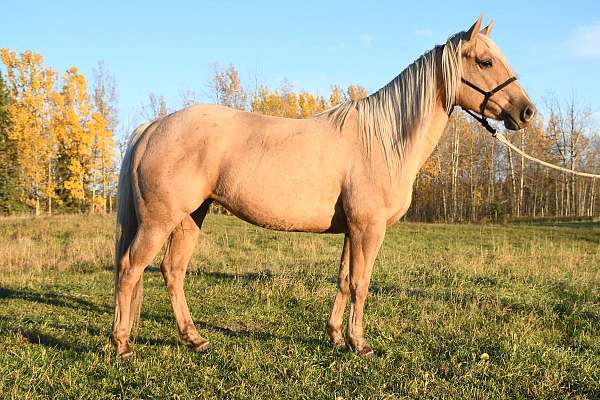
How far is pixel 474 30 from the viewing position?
374 cm

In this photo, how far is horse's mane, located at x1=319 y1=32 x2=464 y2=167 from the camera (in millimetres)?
3852

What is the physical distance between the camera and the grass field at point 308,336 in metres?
3.08

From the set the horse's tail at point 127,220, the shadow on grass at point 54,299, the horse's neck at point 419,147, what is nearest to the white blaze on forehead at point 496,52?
the horse's neck at point 419,147

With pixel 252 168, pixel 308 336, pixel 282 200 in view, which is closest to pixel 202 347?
pixel 308 336

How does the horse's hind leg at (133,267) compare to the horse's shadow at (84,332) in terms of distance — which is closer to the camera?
the horse's hind leg at (133,267)

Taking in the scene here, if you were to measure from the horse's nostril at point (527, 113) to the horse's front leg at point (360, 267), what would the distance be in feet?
4.91

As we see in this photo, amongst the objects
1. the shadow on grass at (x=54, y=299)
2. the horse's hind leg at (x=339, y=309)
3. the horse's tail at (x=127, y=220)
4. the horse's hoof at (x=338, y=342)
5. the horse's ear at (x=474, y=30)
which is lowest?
the shadow on grass at (x=54, y=299)

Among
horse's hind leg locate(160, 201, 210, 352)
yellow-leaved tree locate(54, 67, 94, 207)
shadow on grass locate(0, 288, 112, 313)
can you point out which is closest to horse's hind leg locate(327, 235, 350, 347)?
horse's hind leg locate(160, 201, 210, 352)

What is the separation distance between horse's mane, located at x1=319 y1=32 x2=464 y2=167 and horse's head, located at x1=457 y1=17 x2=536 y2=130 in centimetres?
10

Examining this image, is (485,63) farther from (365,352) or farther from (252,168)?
(365,352)

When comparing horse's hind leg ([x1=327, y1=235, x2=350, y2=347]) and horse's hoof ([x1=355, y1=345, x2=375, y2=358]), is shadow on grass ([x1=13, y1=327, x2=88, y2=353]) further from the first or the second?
horse's hoof ([x1=355, y1=345, x2=375, y2=358])

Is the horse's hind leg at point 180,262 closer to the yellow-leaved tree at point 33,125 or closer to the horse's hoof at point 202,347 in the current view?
the horse's hoof at point 202,347

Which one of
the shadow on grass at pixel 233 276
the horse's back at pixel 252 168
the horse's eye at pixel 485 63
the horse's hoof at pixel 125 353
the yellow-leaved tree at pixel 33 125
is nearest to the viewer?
the horse's hoof at pixel 125 353

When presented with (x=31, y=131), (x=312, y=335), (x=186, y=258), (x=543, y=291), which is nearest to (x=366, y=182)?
(x=312, y=335)
